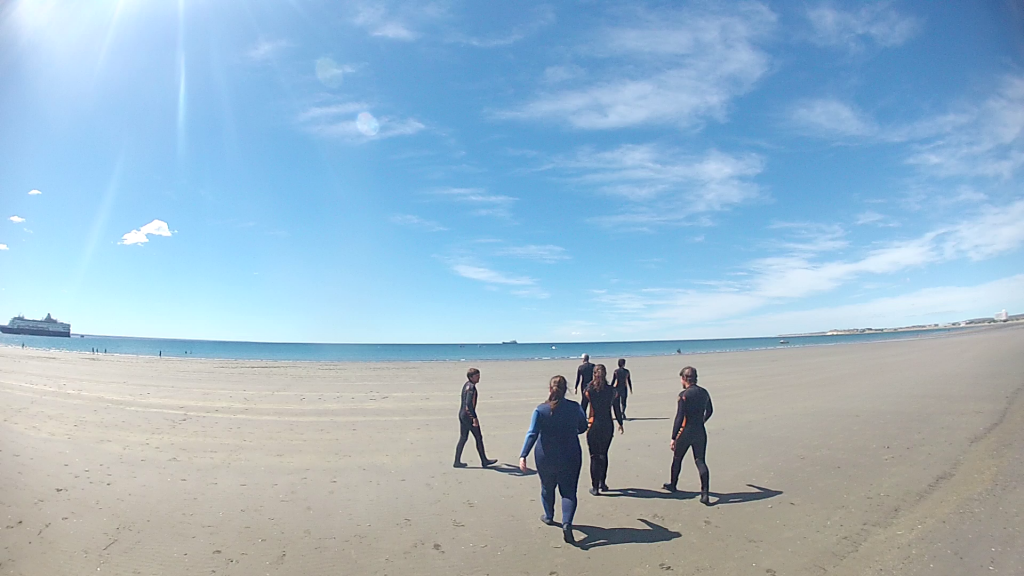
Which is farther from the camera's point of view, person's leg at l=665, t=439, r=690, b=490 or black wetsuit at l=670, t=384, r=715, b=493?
person's leg at l=665, t=439, r=690, b=490

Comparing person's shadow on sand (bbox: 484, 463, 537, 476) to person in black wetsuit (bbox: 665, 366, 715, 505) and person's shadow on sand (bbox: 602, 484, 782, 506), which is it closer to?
person's shadow on sand (bbox: 602, 484, 782, 506)

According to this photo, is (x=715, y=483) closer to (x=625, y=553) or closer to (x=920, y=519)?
(x=920, y=519)

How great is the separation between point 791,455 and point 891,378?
17.8 metres

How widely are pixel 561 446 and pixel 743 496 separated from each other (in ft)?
11.0

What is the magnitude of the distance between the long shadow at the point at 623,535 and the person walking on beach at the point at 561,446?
0.23 meters

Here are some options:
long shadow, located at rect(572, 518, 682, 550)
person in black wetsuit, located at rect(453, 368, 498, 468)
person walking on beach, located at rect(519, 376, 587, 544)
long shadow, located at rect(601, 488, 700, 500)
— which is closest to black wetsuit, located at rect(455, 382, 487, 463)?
person in black wetsuit, located at rect(453, 368, 498, 468)

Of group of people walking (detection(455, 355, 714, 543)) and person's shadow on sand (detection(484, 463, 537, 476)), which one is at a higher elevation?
group of people walking (detection(455, 355, 714, 543))

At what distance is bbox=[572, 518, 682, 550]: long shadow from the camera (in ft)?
17.5

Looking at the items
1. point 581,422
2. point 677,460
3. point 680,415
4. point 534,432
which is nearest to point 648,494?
point 677,460

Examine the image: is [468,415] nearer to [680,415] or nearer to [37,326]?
[680,415]

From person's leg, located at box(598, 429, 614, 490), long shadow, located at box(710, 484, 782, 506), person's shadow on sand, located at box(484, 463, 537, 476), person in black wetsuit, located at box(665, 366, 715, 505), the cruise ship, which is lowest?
person's shadow on sand, located at box(484, 463, 537, 476)

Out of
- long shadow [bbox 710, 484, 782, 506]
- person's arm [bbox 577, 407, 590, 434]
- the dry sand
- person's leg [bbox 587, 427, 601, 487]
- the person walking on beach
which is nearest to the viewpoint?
the dry sand

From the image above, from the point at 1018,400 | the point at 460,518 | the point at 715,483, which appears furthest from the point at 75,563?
the point at 1018,400

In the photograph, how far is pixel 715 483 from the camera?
7.42 m
